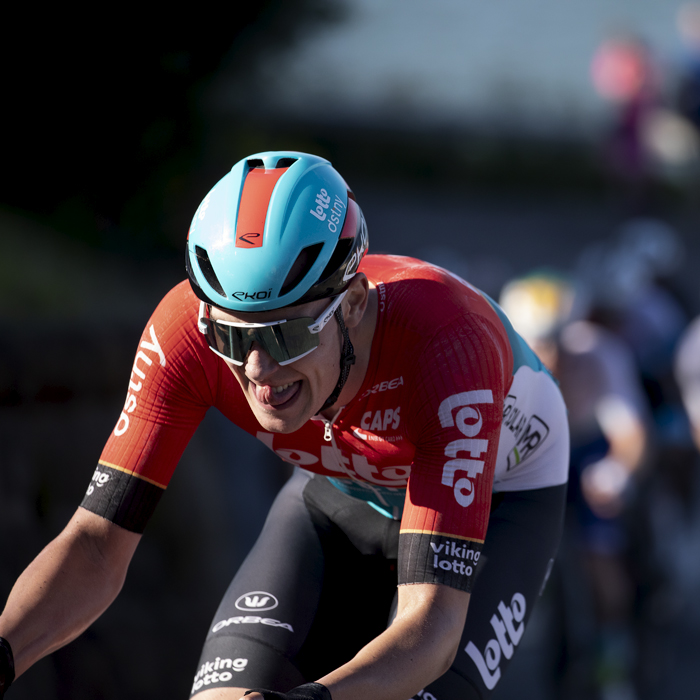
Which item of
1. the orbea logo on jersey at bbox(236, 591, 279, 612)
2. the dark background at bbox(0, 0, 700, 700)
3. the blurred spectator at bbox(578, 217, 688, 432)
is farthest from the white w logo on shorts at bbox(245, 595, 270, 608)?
the blurred spectator at bbox(578, 217, 688, 432)

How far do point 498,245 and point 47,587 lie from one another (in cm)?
1151

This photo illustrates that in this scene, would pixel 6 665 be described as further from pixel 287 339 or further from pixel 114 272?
pixel 114 272

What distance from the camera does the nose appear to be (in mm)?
2408

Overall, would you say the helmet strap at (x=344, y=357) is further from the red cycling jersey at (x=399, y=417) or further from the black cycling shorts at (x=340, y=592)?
the black cycling shorts at (x=340, y=592)

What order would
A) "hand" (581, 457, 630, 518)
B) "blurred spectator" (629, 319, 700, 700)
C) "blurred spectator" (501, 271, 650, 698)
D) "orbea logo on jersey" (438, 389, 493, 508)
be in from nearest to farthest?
"orbea logo on jersey" (438, 389, 493, 508)
"hand" (581, 457, 630, 518)
"blurred spectator" (501, 271, 650, 698)
"blurred spectator" (629, 319, 700, 700)

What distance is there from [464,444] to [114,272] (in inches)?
235

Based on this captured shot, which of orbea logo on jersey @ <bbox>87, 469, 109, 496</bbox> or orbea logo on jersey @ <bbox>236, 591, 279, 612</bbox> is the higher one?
orbea logo on jersey @ <bbox>87, 469, 109, 496</bbox>

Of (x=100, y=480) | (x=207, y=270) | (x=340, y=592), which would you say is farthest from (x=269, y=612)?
(x=207, y=270)

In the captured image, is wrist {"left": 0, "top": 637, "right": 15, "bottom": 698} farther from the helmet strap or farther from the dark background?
the dark background

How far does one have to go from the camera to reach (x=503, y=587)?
2.84 metres

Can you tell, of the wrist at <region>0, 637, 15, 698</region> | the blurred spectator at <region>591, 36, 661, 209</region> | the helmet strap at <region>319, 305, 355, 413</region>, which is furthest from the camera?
the blurred spectator at <region>591, 36, 661, 209</region>

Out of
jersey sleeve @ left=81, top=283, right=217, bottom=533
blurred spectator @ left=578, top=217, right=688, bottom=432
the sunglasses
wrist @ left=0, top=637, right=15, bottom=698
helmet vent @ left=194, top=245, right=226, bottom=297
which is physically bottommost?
wrist @ left=0, top=637, right=15, bottom=698

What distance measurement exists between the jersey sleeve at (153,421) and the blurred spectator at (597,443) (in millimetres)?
3398

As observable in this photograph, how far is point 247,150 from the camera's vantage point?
8.84 metres
